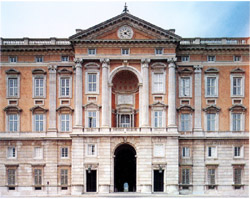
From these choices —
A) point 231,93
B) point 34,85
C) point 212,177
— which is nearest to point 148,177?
point 212,177

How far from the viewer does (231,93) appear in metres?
44.2

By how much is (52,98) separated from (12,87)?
18.2 feet

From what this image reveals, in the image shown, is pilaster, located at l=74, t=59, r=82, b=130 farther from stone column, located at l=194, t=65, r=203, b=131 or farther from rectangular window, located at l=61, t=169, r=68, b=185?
stone column, located at l=194, t=65, r=203, b=131

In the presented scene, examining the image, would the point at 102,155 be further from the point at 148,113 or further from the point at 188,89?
the point at 188,89

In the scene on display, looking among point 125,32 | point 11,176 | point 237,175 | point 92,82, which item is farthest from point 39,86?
point 237,175

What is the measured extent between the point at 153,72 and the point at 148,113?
5228 mm

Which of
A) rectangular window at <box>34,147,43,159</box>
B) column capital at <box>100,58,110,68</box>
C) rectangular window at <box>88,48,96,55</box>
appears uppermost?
rectangular window at <box>88,48,96,55</box>

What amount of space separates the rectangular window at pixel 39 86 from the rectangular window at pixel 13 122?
13.2 ft

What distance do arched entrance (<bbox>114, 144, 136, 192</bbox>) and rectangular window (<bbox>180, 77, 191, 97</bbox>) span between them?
32.4 feet

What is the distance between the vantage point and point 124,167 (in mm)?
45906

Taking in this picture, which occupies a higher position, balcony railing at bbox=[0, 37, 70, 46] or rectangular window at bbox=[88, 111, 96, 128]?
balcony railing at bbox=[0, 37, 70, 46]

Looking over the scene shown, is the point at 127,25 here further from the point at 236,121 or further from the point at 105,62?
the point at 236,121

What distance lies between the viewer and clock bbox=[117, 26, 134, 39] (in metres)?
42.9

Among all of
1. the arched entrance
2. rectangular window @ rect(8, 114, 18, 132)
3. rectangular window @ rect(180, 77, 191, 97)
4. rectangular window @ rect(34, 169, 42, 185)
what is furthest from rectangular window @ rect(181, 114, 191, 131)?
rectangular window @ rect(8, 114, 18, 132)
